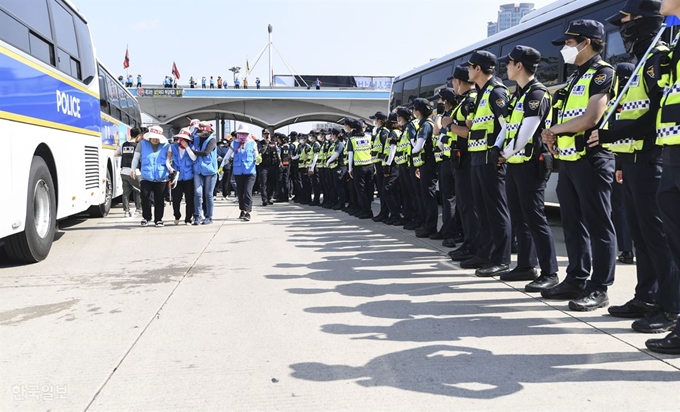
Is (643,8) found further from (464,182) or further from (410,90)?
(410,90)

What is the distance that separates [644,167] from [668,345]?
3.78ft

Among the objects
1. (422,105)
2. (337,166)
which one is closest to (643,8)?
(422,105)

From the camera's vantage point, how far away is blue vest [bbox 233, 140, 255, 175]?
10.8 metres

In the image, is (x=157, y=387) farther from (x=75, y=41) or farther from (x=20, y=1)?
(x=75, y=41)

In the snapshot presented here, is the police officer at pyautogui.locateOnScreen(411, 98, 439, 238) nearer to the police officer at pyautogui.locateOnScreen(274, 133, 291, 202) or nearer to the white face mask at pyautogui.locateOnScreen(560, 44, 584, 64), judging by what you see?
the white face mask at pyautogui.locateOnScreen(560, 44, 584, 64)

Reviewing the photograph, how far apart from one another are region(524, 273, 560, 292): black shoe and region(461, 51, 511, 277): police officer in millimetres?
532

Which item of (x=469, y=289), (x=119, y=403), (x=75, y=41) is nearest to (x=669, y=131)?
(x=469, y=289)

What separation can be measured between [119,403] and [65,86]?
5.72 m

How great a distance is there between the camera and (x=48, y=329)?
4.00 meters

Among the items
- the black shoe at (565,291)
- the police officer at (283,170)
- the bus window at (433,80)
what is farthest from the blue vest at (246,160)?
the black shoe at (565,291)

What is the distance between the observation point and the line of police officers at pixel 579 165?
359 cm

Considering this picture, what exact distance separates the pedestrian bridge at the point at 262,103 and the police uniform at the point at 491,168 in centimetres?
3924

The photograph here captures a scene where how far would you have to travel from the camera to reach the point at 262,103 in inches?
1868

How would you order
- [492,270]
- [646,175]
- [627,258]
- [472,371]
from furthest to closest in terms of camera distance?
[627,258]
[492,270]
[646,175]
[472,371]
